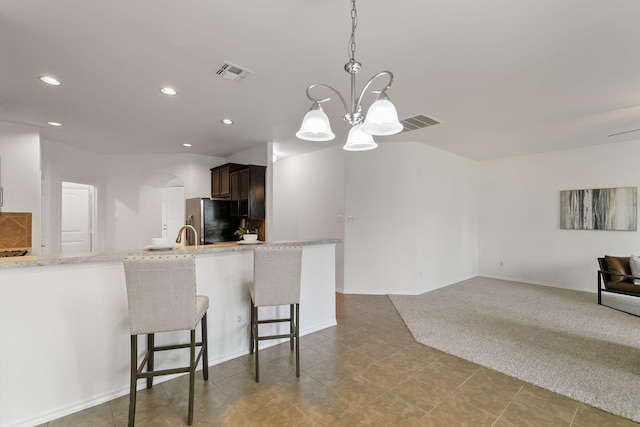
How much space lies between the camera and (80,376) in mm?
2029

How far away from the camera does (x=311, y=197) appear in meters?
5.81

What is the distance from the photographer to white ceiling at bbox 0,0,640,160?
182 centimetres

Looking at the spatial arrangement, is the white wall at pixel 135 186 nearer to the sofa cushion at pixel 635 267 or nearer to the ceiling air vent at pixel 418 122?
the ceiling air vent at pixel 418 122

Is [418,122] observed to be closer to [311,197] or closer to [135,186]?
[311,197]

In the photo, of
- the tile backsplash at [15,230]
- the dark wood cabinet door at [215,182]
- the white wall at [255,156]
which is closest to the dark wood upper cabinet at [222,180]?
the dark wood cabinet door at [215,182]

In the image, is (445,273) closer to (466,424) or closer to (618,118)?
(618,118)

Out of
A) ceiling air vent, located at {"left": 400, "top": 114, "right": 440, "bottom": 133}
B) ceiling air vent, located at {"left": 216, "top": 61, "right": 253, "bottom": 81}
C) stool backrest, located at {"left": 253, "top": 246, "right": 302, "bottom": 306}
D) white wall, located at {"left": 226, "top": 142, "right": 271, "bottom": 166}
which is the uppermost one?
ceiling air vent, located at {"left": 400, "top": 114, "right": 440, "bottom": 133}

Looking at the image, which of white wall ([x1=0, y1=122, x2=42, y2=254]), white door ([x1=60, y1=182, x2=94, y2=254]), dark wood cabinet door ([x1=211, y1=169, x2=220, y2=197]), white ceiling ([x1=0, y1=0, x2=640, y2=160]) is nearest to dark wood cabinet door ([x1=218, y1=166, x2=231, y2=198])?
dark wood cabinet door ([x1=211, y1=169, x2=220, y2=197])

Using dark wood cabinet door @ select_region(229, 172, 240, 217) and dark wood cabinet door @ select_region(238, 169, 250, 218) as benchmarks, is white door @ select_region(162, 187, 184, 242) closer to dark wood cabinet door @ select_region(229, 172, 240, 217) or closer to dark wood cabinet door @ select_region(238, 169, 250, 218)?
dark wood cabinet door @ select_region(229, 172, 240, 217)

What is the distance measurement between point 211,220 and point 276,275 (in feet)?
10.6

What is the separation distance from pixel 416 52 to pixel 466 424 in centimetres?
277

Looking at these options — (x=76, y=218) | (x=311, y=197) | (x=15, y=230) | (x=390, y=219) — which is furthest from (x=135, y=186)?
(x=390, y=219)

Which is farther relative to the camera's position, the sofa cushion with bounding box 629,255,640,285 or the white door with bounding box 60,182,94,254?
the white door with bounding box 60,182,94,254

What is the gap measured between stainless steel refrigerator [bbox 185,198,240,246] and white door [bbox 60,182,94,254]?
2.62 meters
